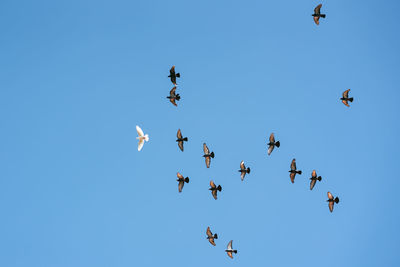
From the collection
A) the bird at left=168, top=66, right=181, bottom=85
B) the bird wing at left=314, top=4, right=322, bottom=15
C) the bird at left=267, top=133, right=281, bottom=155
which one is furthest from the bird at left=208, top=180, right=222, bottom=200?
the bird wing at left=314, top=4, right=322, bottom=15

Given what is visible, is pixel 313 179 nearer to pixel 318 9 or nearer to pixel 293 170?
pixel 293 170

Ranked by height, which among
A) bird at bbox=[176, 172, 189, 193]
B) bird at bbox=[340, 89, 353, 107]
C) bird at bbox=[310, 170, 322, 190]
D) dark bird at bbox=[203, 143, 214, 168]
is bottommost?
bird at bbox=[176, 172, 189, 193]

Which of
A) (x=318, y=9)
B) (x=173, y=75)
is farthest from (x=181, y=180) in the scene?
(x=318, y=9)

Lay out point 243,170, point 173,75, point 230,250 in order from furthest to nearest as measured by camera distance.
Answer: point 230,250 < point 243,170 < point 173,75

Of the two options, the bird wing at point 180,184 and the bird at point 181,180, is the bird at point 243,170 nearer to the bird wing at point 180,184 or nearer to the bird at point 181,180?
the bird at point 181,180

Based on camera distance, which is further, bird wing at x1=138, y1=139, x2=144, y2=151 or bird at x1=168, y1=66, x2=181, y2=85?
bird wing at x1=138, y1=139, x2=144, y2=151

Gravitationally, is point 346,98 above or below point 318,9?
below

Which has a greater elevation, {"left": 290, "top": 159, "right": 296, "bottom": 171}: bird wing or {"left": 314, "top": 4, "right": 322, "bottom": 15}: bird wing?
{"left": 314, "top": 4, "right": 322, "bottom": 15}: bird wing

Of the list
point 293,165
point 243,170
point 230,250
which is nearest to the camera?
point 243,170

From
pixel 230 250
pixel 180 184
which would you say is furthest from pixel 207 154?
pixel 230 250

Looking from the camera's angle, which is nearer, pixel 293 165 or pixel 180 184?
pixel 180 184

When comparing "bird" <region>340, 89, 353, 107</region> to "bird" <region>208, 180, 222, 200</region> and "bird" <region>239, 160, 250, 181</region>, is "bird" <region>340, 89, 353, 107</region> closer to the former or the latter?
"bird" <region>239, 160, 250, 181</region>

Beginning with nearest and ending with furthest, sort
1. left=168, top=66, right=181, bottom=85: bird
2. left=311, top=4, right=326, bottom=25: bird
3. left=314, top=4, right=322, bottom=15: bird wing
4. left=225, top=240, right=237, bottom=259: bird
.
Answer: left=168, top=66, right=181, bottom=85: bird < left=314, top=4, right=322, bottom=15: bird wing < left=311, top=4, right=326, bottom=25: bird < left=225, top=240, right=237, bottom=259: bird

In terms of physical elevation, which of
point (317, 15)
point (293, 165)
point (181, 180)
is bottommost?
point (181, 180)
